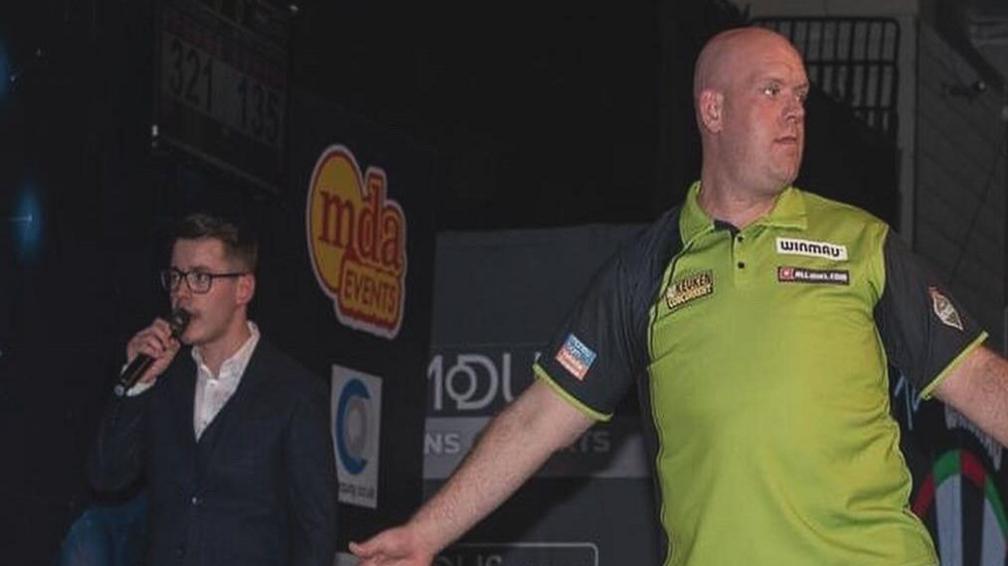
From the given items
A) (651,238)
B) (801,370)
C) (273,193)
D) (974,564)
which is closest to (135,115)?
(273,193)

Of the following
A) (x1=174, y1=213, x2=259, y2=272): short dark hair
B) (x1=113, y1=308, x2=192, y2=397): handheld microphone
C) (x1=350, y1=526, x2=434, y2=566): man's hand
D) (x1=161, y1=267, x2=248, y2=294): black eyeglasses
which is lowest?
(x1=350, y1=526, x2=434, y2=566): man's hand

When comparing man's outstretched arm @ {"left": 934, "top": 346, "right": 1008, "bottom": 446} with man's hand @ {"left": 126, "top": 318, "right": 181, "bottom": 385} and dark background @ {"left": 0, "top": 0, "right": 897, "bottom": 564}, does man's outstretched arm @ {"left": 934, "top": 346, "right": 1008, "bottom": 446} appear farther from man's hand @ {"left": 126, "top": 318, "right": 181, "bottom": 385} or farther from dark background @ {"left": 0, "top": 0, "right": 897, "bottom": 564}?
dark background @ {"left": 0, "top": 0, "right": 897, "bottom": 564}

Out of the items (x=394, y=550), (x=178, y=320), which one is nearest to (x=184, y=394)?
(x=178, y=320)

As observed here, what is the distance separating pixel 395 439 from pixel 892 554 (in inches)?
164

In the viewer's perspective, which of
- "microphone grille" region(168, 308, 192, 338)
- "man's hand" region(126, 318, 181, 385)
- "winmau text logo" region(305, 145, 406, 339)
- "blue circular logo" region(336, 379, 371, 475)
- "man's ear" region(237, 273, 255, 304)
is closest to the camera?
"man's hand" region(126, 318, 181, 385)

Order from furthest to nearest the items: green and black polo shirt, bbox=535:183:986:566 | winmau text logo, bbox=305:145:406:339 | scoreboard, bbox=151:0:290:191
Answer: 1. winmau text logo, bbox=305:145:406:339
2. scoreboard, bbox=151:0:290:191
3. green and black polo shirt, bbox=535:183:986:566

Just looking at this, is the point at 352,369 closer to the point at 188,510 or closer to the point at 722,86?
the point at 188,510

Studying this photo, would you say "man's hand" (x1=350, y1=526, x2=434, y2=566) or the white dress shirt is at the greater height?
the white dress shirt

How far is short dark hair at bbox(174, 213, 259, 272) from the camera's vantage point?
6895mm

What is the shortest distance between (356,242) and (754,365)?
12.4 feet

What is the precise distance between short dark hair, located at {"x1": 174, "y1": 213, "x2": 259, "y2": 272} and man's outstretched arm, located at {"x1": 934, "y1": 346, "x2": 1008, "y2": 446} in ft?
8.48

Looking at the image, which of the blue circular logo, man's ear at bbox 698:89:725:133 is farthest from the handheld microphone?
man's ear at bbox 698:89:725:133

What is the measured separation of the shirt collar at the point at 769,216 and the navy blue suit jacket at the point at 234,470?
6.42 ft

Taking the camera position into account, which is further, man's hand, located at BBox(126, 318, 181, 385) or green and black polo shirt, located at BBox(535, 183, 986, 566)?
man's hand, located at BBox(126, 318, 181, 385)
